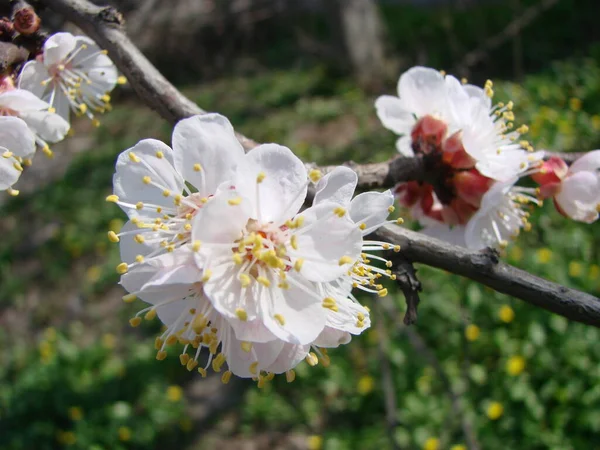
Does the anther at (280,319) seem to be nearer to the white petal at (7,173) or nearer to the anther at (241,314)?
the anther at (241,314)

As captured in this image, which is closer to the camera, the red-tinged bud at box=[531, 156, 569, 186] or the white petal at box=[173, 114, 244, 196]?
the white petal at box=[173, 114, 244, 196]

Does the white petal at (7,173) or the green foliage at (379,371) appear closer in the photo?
the white petal at (7,173)

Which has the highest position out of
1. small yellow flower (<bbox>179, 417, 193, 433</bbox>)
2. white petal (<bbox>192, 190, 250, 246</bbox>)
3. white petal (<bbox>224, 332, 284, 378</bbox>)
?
Answer: white petal (<bbox>192, 190, 250, 246</bbox>)

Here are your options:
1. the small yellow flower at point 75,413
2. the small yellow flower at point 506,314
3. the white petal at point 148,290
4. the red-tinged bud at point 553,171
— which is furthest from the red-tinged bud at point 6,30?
the small yellow flower at point 506,314

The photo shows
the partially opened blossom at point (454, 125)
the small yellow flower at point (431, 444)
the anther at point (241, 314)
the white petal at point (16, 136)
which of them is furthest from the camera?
the small yellow flower at point (431, 444)

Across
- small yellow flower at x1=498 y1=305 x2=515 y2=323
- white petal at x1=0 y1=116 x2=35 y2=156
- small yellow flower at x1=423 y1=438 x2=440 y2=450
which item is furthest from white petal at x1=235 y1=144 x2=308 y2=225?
small yellow flower at x1=498 y1=305 x2=515 y2=323

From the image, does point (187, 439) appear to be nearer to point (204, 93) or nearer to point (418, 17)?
point (204, 93)

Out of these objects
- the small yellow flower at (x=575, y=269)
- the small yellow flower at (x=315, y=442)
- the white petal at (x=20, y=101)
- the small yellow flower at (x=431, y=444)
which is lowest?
the small yellow flower at (x=575, y=269)

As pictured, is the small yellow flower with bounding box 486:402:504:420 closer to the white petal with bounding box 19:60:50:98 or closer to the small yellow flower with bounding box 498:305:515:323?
the small yellow flower with bounding box 498:305:515:323
